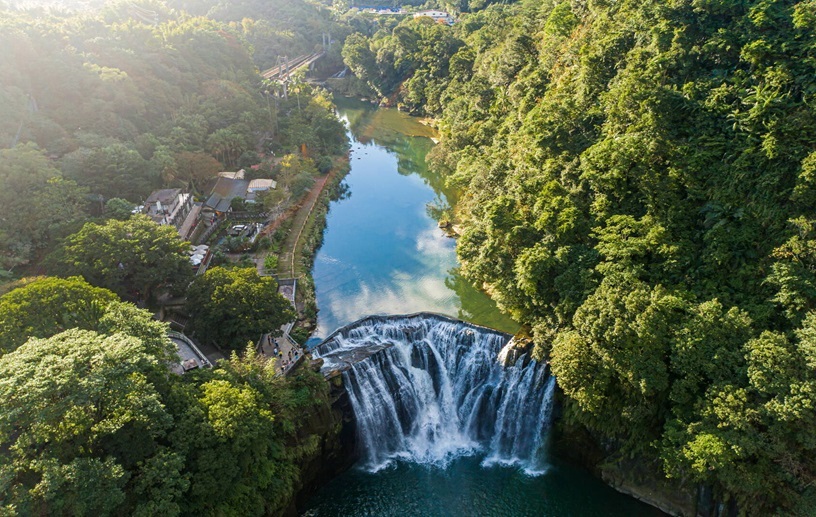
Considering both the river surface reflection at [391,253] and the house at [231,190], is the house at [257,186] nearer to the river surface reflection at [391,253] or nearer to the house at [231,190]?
the house at [231,190]

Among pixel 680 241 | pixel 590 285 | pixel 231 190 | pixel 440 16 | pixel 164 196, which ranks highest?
pixel 440 16

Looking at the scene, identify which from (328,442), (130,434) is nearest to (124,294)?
(130,434)

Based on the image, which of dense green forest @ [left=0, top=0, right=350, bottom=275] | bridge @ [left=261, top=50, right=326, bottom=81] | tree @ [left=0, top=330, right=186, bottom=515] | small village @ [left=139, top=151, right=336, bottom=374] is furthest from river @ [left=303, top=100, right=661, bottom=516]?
bridge @ [left=261, top=50, right=326, bottom=81]

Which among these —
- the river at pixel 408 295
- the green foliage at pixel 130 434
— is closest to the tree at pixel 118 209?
the river at pixel 408 295

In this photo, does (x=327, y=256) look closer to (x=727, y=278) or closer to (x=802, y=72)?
(x=727, y=278)

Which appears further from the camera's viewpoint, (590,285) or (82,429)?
(590,285)

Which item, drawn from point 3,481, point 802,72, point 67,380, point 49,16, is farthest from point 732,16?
point 49,16

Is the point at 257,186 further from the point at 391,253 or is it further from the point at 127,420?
the point at 127,420
